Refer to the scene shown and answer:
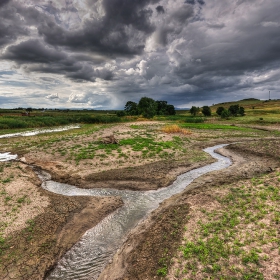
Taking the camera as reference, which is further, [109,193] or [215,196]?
[109,193]

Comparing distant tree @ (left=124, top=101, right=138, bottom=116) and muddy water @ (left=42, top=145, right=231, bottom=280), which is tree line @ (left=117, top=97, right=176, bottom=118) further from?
muddy water @ (left=42, top=145, right=231, bottom=280)

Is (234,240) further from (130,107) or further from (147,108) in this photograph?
(130,107)

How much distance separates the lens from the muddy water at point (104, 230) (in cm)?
845

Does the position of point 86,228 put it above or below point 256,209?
below

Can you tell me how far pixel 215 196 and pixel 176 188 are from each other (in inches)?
149

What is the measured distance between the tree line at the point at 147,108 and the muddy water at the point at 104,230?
291ft

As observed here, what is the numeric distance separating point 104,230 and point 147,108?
97.8 metres

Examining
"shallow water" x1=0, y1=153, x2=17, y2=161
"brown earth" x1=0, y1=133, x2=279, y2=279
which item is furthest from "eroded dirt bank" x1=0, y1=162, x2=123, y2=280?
"shallow water" x1=0, y1=153, x2=17, y2=161

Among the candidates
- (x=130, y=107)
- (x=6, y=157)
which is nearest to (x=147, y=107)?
(x=130, y=107)

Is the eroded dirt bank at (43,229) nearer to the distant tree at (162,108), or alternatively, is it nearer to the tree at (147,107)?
the tree at (147,107)

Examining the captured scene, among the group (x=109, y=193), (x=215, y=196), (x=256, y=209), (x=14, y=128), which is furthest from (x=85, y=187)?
(x=14, y=128)

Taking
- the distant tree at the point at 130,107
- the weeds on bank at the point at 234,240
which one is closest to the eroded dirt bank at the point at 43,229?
the weeds on bank at the point at 234,240

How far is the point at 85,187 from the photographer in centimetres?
1666

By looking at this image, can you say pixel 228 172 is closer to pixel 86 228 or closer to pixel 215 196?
pixel 215 196
